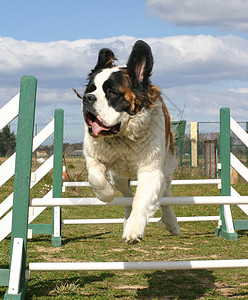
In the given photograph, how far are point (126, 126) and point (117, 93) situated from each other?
29 cm

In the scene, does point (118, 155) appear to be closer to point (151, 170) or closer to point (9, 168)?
point (151, 170)

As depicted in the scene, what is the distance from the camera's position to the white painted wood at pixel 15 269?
10.7 feet

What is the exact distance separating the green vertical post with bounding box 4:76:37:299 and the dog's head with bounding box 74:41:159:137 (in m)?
0.43

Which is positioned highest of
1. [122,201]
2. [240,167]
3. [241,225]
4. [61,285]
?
[240,167]

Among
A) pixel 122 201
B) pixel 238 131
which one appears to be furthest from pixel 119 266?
pixel 238 131

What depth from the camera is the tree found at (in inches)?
590

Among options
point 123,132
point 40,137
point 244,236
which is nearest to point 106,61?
point 123,132

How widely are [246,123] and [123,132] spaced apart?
1304 cm

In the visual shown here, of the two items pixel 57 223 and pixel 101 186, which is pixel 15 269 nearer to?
pixel 101 186

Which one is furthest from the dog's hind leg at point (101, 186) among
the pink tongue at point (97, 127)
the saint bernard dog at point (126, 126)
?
the pink tongue at point (97, 127)

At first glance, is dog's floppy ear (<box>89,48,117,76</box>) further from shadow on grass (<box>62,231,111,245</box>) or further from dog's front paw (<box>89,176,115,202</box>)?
shadow on grass (<box>62,231,111,245</box>)

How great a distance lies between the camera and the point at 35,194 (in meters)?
12.3

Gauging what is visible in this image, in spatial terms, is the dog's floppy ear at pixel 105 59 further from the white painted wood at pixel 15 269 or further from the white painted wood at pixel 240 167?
the white painted wood at pixel 240 167

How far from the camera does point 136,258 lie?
5.36 metres
